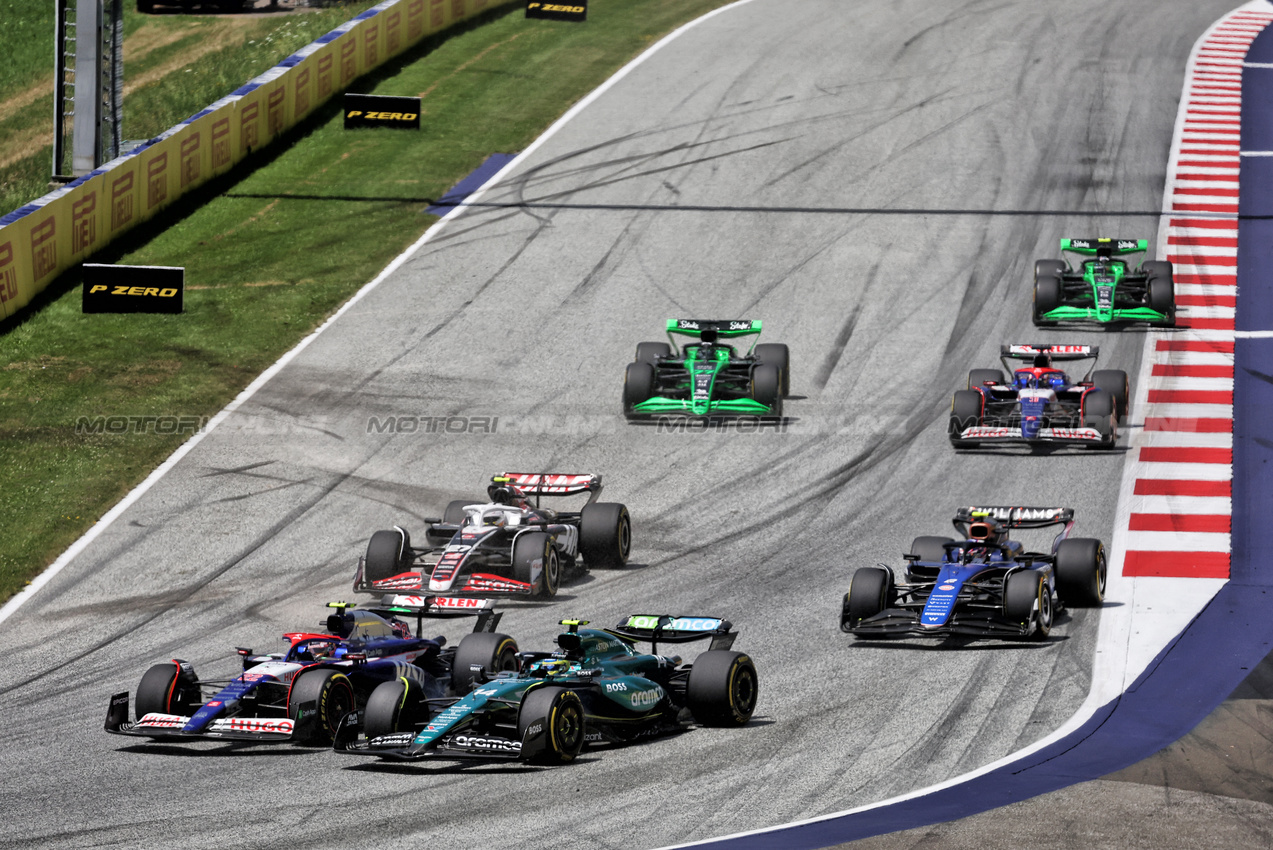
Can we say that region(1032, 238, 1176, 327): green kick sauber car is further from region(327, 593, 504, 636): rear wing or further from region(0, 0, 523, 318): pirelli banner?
region(0, 0, 523, 318): pirelli banner

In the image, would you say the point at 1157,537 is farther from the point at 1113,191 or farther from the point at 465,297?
the point at 1113,191

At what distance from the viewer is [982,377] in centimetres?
2323

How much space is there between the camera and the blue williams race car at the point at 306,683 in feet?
41.4

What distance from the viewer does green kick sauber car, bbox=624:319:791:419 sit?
23531 mm

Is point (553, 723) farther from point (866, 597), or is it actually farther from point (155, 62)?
point (155, 62)

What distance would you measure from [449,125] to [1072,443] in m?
19.4

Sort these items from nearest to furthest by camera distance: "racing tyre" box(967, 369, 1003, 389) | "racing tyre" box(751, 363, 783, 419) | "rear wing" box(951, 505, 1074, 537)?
"rear wing" box(951, 505, 1074, 537)
"racing tyre" box(967, 369, 1003, 389)
"racing tyre" box(751, 363, 783, 419)

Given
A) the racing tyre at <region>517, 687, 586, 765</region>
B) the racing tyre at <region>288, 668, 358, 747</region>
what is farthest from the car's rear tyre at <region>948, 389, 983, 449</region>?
the racing tyre at <region>288, 668, 358, 747</region>

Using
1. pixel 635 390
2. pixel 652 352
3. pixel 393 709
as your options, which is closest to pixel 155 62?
pixel 652 352

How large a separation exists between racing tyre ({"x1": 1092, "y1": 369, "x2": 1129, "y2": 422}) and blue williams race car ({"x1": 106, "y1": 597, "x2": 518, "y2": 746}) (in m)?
11.8

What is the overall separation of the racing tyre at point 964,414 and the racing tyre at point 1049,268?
5.20m

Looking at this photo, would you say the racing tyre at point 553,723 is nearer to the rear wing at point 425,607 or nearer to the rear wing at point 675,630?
the rear wing at point 675,630

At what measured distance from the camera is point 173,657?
1598 centimetres

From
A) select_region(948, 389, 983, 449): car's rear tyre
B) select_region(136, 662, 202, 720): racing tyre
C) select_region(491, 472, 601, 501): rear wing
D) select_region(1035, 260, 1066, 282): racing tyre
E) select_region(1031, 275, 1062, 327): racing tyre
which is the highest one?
select_region(1035, 260, 1066, 282): racing tyre
